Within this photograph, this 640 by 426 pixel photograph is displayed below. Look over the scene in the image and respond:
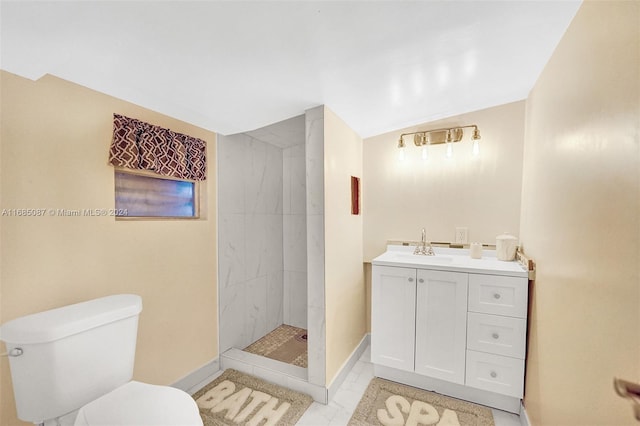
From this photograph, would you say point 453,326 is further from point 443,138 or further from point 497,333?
point 443,138

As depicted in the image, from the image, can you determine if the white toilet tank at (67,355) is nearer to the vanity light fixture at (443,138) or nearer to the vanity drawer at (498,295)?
the vanity drawer at (498,295)

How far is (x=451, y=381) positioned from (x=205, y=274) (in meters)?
1.96

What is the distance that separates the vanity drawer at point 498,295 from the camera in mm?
1604

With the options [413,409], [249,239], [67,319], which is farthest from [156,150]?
[413,409]

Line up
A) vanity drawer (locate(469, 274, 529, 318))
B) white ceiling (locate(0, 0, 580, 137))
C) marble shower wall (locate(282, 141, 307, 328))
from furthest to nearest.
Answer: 1. marble shower wall (locate(282, 141, 307, 328))
2. vanity drawer (locate(469, 274, 529, 318))
3. white ceiling (locate(0, 0, 580, 137))

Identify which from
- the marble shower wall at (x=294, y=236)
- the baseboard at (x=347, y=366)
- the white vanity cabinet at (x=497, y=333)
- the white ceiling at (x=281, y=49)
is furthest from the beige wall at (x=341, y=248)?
the white vanity cabinet at (x=497, y=333)

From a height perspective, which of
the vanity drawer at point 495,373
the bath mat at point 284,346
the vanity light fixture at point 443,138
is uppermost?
the vanity light fixture at point 443,138

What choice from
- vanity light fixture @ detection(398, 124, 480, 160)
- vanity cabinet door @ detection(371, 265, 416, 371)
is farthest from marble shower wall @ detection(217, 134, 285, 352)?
vanity light fixture @ detection(398, 124, 480, 160)

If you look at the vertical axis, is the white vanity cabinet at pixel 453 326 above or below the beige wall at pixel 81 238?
below

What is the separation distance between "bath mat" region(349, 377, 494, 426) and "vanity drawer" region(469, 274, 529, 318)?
66 centimetres

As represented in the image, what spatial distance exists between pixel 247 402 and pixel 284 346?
31.0 inches

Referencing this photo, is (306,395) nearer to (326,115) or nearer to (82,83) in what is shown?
(326,115)

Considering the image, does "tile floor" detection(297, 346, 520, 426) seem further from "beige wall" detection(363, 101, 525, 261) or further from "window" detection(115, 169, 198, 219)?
"window" detection(115, 169, 198, 219)

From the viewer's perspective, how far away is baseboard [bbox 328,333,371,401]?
6.06ft
